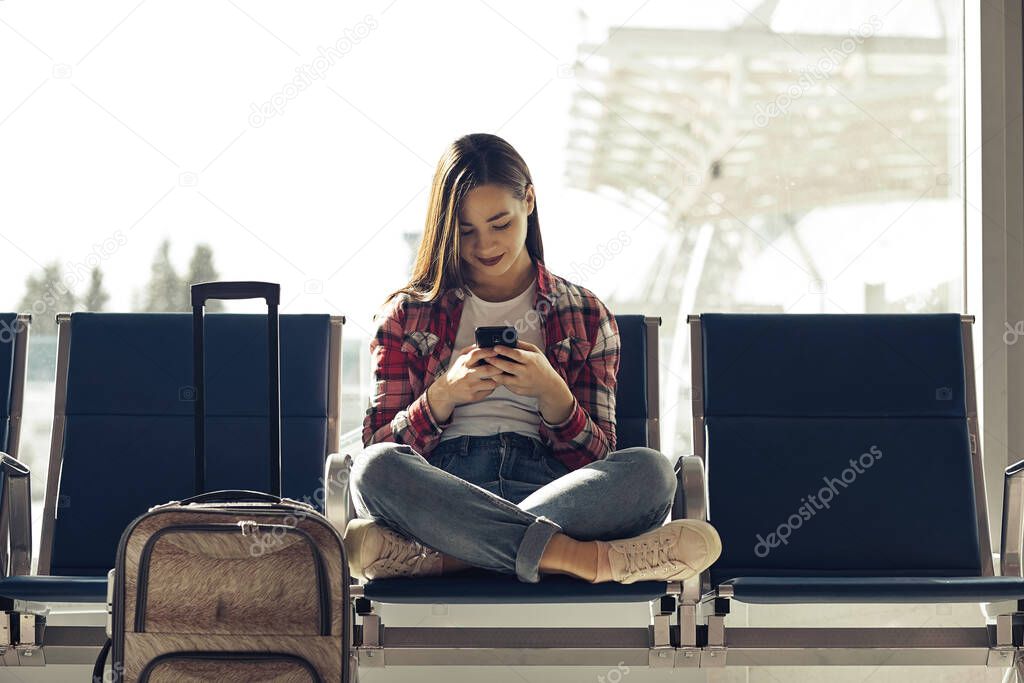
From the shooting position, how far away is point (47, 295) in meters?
2.42

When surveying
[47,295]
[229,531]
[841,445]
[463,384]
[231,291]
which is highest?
[47,295]

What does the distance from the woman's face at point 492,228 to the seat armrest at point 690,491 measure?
538 mm

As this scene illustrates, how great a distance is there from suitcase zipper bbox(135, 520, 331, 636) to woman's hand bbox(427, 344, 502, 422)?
1.32 feet

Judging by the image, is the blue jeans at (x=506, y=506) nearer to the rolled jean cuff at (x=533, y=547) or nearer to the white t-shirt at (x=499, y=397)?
the rolled jean cuff at (x=533, y=547)

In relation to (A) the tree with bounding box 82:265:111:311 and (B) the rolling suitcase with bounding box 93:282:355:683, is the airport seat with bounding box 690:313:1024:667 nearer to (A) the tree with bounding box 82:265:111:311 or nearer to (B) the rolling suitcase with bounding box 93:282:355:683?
(B) the rolling suitcase with bounding box 93:282:355:683

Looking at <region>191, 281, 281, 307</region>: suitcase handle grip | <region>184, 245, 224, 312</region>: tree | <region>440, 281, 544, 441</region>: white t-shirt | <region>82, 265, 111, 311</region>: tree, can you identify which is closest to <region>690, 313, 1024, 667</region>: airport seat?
<region>440, 281, 544, 441</region>: white t-shirt

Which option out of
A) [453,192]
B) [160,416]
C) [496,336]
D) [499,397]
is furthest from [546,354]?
[160,416]

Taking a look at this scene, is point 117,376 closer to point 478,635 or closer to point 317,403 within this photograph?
point 317,403

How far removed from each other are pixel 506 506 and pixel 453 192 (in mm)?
691

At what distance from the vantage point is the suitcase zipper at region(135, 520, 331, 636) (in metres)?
1.43

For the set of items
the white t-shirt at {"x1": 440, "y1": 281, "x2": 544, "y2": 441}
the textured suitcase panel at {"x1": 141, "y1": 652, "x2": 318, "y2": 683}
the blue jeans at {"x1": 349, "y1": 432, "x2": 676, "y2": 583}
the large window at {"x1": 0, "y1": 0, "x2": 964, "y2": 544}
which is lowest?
the textured suitcase panel at {"x1": 141, "y1": 652, "x2": 318, "y2": 683}

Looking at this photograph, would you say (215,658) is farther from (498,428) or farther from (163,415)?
(163,415)

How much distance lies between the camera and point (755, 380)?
211 cm

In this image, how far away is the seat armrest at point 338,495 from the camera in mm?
1657
